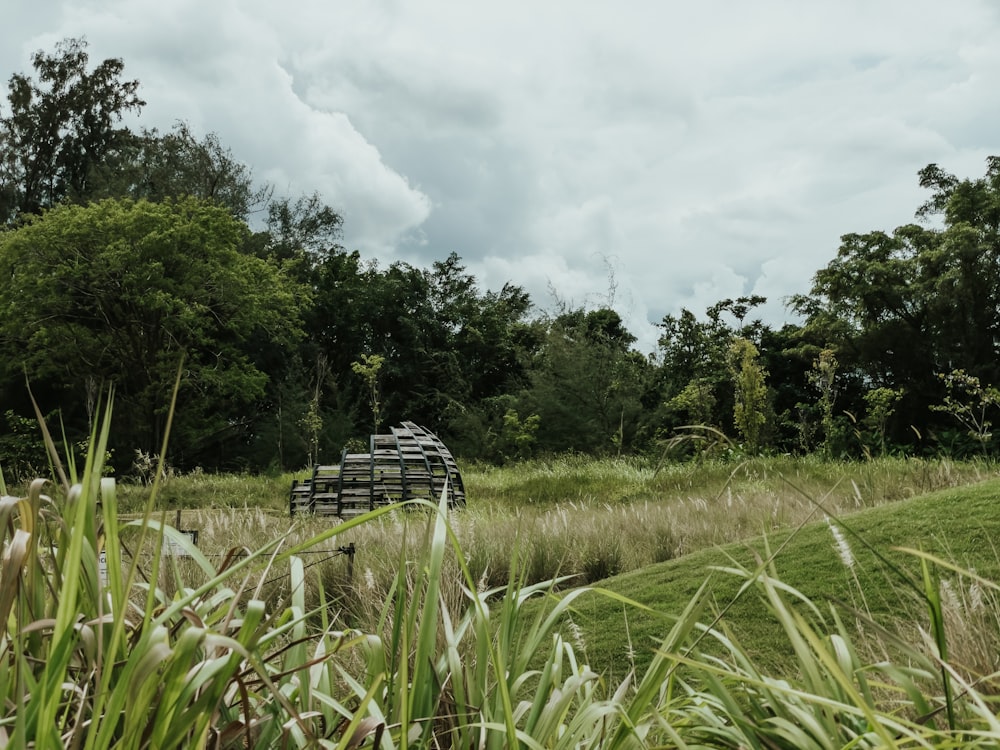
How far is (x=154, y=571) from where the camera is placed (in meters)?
0.93

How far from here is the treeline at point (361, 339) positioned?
1886 cm

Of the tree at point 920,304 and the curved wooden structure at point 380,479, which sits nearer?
the curved wooden structure at point 380,479

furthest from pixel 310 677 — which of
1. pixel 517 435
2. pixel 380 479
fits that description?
pixel 517 435

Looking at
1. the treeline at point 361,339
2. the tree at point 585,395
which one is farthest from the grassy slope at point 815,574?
the tree at point 585,395

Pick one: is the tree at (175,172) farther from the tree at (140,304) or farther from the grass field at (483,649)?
the grass field at (483,649)

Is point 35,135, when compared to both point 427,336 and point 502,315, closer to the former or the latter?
point 427,336

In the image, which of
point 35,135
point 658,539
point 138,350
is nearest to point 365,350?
point 138,350

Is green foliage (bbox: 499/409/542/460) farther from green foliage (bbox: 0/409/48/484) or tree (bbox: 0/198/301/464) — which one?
green foliage (bbox: 0/409/48/484)

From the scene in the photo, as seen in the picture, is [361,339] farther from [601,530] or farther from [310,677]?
[310,677]

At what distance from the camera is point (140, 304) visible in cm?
2077

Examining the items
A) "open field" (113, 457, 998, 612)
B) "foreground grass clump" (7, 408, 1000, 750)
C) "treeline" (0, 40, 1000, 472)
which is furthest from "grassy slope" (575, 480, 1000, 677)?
"treeline" (0, 40, 1000, 472)

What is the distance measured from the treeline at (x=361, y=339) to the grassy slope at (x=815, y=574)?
1042cm

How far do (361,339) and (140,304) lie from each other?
7.83 m

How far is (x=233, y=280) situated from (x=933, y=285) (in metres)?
17.3
